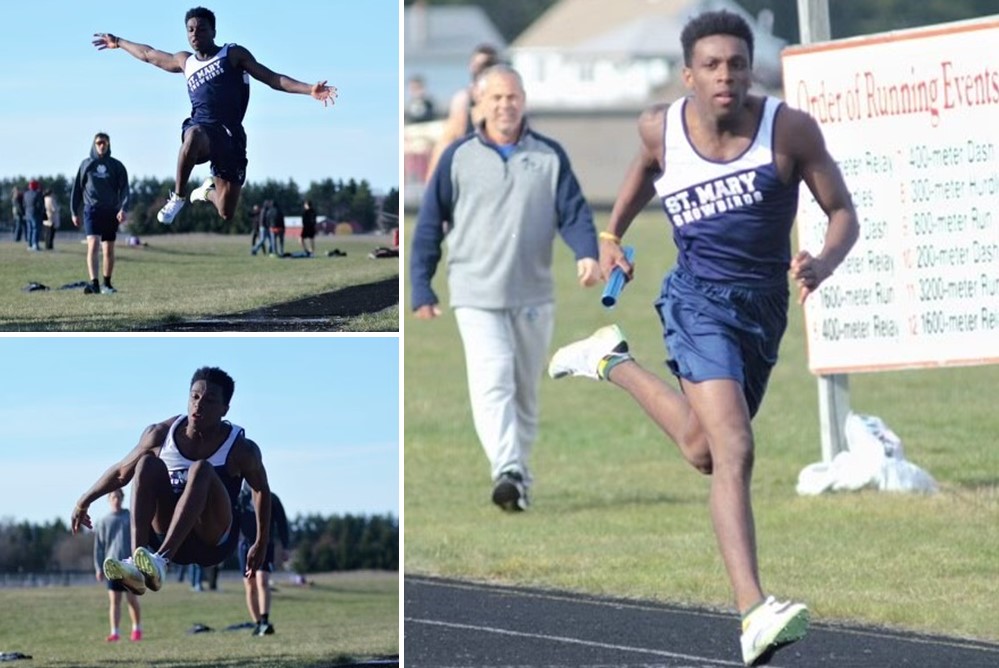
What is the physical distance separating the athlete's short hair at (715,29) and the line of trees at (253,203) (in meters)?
1.75

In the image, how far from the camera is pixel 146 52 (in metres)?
6.34

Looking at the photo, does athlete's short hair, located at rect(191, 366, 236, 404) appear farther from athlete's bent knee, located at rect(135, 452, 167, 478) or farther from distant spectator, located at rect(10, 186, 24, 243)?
distant spectator, located at rect(10, 186, 24, 243)

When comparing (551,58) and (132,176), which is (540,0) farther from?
(132,176)

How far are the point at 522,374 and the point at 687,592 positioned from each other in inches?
107

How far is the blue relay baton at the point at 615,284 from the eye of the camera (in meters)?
8.32

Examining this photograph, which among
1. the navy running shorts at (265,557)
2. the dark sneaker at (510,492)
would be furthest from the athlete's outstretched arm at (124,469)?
the dark sneaker at (510,492)

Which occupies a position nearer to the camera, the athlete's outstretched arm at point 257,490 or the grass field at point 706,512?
the athlete's outstretched arm at point 257,490

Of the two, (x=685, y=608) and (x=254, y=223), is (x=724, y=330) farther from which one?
(x=685, y=608)

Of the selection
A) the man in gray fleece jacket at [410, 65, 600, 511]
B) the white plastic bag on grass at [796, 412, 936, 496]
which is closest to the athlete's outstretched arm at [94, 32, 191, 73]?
the man in gray fleece jacket at [410, 65, 600, 511]

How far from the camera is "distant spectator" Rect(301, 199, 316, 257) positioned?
661 centimetres

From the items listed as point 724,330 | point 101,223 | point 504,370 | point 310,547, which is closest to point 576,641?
point 724,330

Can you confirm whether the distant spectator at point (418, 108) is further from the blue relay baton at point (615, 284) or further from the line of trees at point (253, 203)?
the line of trees at point (253, 203)

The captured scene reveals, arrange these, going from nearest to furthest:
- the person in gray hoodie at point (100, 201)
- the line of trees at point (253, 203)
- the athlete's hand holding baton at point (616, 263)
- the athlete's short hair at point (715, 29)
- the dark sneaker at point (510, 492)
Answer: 1. the person in gray hoodie at point (100, 201)
2. the line of trees at point (253, 203)
3. the athlete's short hair at point (715, 29)
4. the athlete's hand holding baton at point (616, 263)
5. the dark sneaker at point (510, 492)

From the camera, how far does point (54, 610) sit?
6.80m
